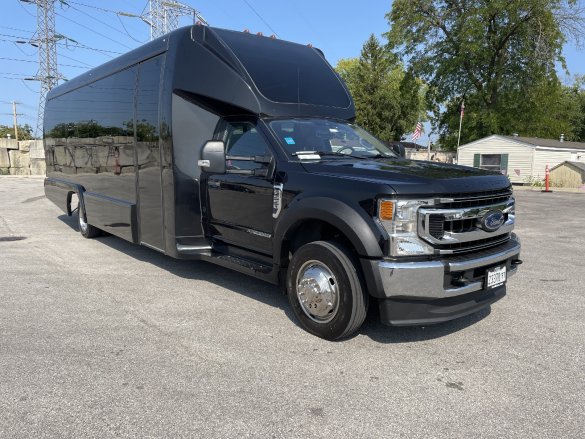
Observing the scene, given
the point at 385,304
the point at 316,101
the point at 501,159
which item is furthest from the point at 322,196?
the point at 501,159

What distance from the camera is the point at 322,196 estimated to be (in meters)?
3.91

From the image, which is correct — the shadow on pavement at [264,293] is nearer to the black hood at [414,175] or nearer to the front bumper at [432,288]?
the front bumper at [432,288]

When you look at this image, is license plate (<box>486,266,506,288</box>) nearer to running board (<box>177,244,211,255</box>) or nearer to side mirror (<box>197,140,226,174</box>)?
side mirror (<box>197,140,226,174</box>)

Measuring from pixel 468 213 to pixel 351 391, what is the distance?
162cm

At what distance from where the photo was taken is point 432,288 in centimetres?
353

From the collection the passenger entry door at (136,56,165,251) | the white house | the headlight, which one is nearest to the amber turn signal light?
the headlight

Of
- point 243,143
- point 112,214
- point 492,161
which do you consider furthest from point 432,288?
point 492,161

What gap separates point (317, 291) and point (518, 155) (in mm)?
25943

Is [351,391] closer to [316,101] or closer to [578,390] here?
[578,390]

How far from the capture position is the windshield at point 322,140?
15.2ft

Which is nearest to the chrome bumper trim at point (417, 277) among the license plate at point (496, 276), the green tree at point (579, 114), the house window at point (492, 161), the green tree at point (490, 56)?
the license plate at point (496, 276)

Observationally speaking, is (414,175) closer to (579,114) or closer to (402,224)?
(402,224)

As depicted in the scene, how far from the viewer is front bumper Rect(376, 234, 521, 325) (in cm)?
349

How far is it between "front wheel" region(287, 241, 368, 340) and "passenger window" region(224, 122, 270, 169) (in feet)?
3.66
